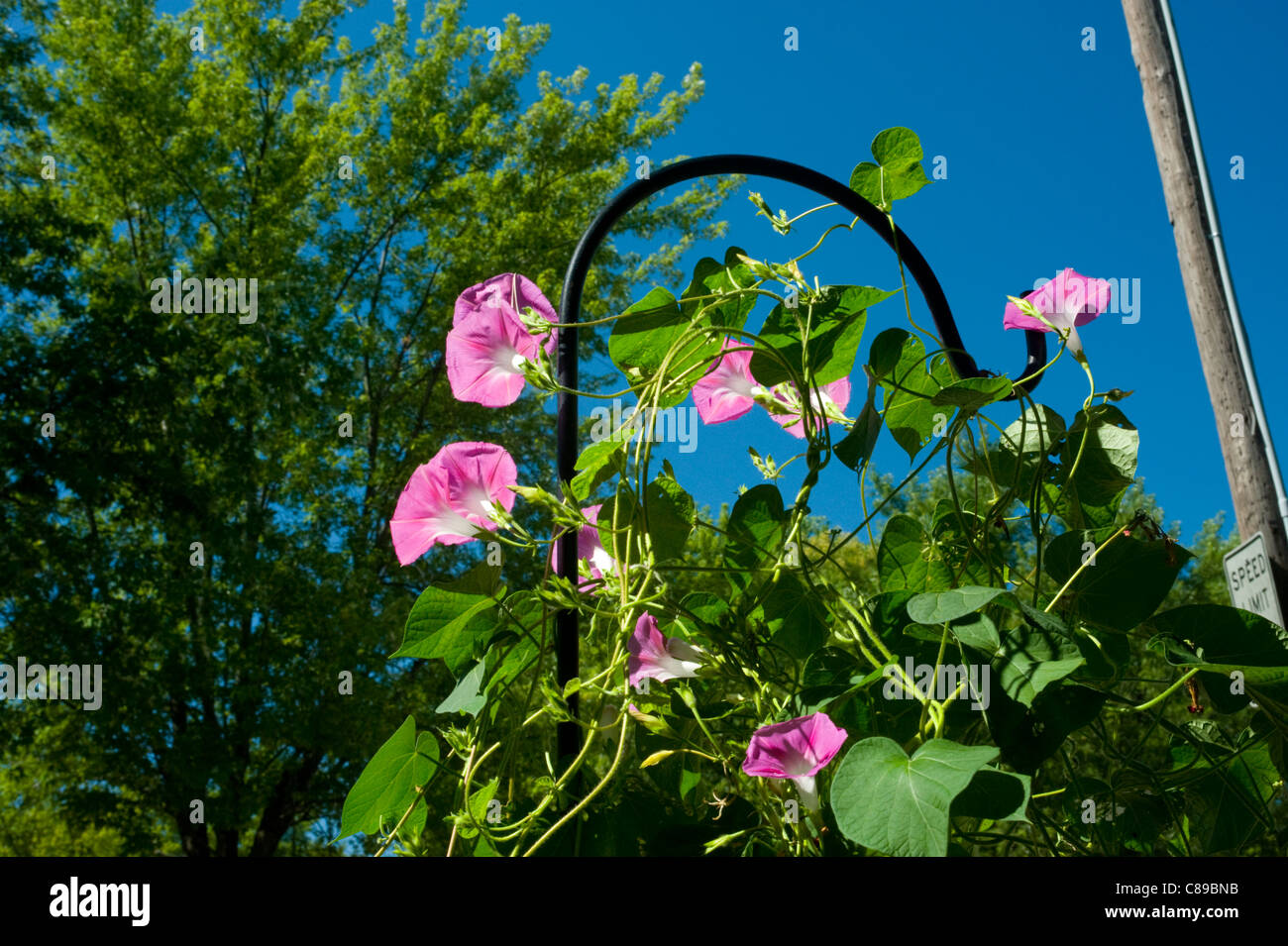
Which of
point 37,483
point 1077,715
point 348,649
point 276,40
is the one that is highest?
point 276,40

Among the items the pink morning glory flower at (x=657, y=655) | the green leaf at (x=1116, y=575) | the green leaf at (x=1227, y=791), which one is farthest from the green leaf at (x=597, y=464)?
the green leaf at (x=1227, y=791)

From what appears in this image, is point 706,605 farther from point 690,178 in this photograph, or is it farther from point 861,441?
point 690,178

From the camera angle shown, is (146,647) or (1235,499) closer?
(1235,499)

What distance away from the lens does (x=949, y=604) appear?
583mm

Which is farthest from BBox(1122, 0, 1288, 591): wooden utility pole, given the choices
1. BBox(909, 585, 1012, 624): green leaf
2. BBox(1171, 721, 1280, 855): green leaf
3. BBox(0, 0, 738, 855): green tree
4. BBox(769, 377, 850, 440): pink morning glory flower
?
BBox(0, 0, 738, 855): green tree

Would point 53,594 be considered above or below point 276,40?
below

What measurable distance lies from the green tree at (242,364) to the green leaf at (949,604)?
8803mm

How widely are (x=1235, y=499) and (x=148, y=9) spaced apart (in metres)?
12.7

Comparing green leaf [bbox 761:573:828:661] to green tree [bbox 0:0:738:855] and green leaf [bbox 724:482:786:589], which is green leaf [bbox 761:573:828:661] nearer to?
green leaf [bbox 724:482:786:589]

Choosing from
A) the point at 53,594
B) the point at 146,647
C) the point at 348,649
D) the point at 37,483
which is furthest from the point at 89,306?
the point at 348,649

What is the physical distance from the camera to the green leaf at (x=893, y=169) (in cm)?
89

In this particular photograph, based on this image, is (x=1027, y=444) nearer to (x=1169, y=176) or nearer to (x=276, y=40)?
(x=1169, y=176)

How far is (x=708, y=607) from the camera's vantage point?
796mm

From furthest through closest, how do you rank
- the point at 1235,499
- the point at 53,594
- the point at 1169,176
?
the point at 53,594, the point at 1169,176, the point at 1235,499
